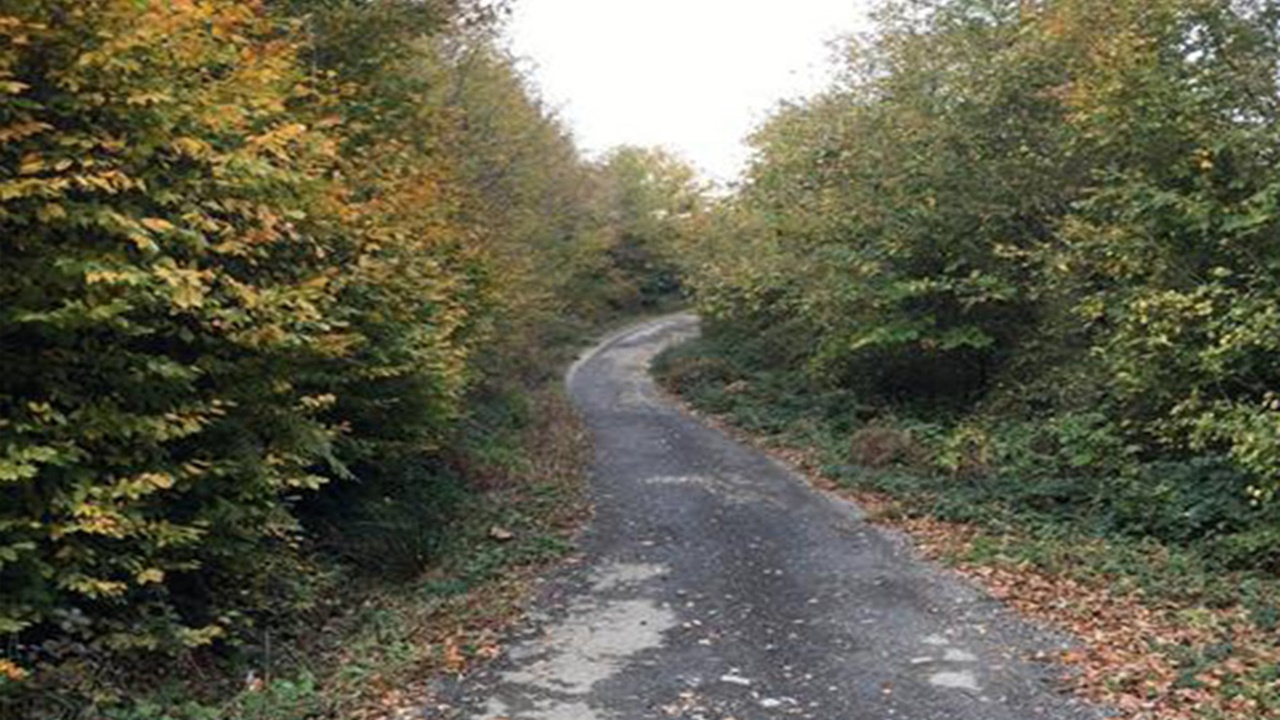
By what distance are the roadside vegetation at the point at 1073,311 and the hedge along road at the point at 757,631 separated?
654 mm

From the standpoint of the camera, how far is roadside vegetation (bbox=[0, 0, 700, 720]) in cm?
562

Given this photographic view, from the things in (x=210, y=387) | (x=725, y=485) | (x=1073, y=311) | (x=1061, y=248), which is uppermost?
(x=1061, y=248)

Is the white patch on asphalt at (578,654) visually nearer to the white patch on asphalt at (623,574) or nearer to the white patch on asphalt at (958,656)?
the white patch on asphalt at (623,574)

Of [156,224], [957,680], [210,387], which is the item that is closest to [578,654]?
[957,680]

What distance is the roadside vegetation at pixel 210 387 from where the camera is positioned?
562 cm

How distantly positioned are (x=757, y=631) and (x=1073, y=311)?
6.98 metres

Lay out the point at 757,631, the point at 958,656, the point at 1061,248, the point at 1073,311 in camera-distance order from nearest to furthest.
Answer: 1. the point at 958,656
2. the point at 757,631
3. the point at 1073,311
4. the point at 1061,248

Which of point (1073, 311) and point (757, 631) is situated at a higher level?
point (1073, 311)

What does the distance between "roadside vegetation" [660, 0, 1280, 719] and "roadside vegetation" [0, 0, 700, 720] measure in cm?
545

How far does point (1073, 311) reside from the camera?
12844 millimetres

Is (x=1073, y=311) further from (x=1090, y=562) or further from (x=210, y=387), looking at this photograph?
(x=210, y=387)

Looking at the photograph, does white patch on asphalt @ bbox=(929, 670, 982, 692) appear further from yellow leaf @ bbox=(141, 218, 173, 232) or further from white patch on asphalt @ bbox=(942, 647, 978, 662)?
yellow leaf @ bbox=(141, 218, 173, 232)

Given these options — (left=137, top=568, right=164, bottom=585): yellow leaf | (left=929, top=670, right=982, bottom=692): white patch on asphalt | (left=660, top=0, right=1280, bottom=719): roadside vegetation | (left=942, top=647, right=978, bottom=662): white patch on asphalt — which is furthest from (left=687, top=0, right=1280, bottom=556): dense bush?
(left=137, top=568, right=164, bottom=585): yellow leaf

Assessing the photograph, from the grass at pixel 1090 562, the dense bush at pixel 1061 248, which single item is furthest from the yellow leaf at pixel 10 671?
the dense bush at pixel 1061 248
